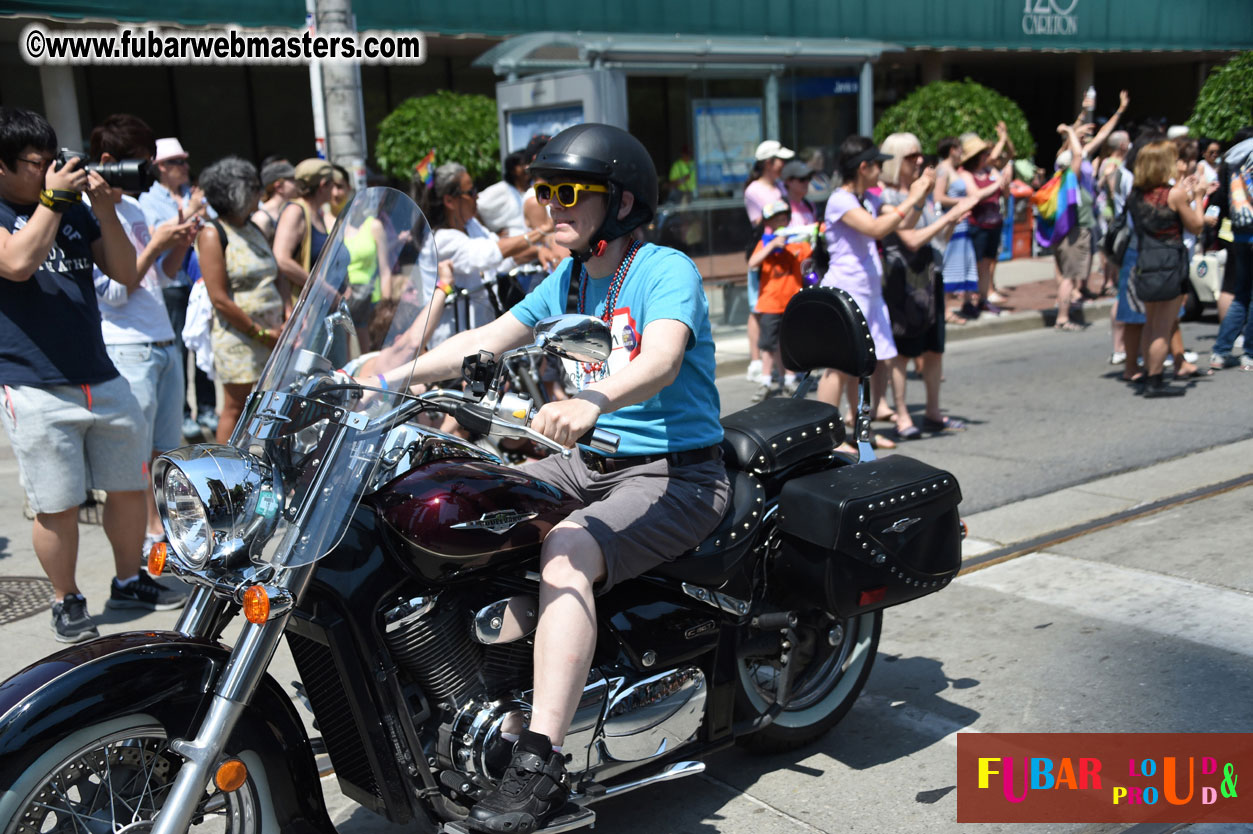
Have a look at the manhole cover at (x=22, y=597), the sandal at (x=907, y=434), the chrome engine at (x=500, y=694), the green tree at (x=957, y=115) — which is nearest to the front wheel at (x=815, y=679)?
the chrome engine at (x=500, y=694)

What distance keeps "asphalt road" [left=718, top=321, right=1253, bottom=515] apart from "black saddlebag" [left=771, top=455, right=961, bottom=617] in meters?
2.65

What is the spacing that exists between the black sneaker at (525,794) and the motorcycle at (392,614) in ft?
0.27

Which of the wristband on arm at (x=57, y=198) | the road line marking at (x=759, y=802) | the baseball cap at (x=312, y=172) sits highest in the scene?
the baseball cap at (x=312, y=172)

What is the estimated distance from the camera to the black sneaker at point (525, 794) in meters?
2.64

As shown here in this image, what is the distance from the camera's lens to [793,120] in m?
13.2

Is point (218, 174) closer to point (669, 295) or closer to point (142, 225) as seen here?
point (142, 225)

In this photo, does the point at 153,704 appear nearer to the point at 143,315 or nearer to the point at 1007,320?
the point at 143,315

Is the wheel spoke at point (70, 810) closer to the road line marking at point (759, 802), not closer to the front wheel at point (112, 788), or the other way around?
the front wheel at point (112, 788)

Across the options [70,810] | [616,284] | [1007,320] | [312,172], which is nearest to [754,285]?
[312,172]

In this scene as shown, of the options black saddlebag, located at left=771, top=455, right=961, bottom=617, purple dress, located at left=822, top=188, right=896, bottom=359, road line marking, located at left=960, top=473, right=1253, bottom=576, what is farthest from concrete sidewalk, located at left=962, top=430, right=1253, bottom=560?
black saddlebag, located at left=771, top=455, right=961, bottom=617

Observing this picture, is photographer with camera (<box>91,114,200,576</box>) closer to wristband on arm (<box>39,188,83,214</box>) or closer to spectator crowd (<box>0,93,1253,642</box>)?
spectator crowd (<box>0,93,1253,642</box>)

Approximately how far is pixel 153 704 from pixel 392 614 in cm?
54

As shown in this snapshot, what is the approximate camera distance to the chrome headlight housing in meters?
2.42

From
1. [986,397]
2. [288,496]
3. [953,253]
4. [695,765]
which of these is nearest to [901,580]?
[695,765]
